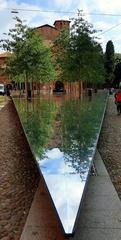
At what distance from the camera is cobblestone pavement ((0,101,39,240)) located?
4.98m

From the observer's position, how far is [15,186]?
6766 millimetres

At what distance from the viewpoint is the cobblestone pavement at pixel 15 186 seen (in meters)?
4.98

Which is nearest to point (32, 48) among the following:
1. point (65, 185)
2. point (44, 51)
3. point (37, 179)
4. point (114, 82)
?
point (44, 51)

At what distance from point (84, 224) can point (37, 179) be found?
258 cm

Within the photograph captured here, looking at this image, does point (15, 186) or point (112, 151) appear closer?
point (15, 186)

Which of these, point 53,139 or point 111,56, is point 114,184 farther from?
point 111,56

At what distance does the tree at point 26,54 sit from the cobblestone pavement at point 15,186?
24.4m

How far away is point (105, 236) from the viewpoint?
448cm

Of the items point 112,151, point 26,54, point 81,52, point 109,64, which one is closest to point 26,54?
point 26,54

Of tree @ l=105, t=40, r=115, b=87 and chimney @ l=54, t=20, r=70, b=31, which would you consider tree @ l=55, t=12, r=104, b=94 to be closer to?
chimney @ l=54, t=20, r=70, b=31

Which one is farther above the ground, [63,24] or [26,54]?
[63,24]

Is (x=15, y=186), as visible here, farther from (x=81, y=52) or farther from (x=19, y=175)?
(x=81, y=52)

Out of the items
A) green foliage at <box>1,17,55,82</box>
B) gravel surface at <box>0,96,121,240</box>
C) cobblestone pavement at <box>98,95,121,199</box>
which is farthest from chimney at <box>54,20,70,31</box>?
gravel surface at <box>0,96,121,240</box>

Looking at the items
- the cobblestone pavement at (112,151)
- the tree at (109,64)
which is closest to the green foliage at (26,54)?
the cobblestone pavement at (112,151)
